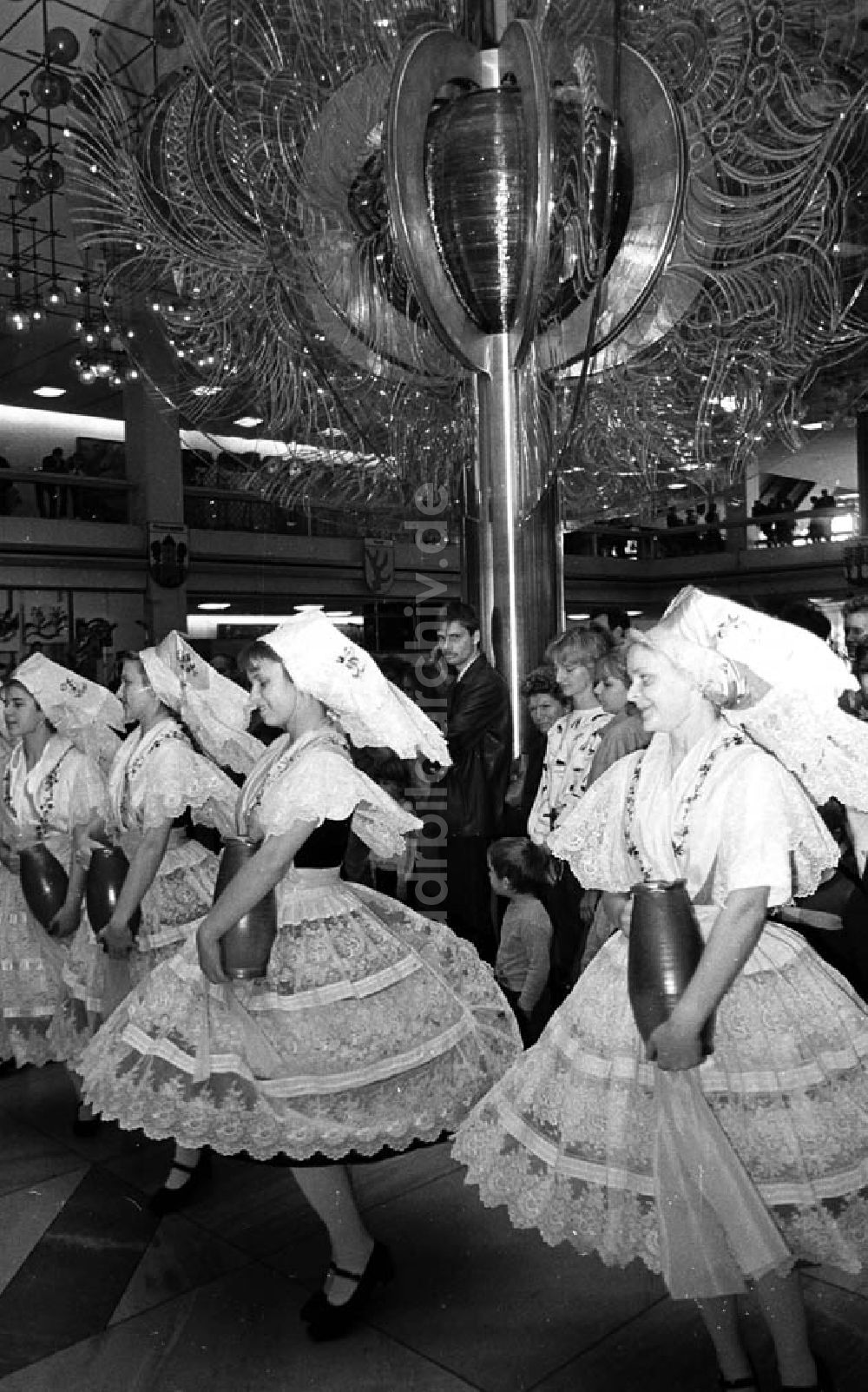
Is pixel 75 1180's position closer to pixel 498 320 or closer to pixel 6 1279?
pixel 6 1279

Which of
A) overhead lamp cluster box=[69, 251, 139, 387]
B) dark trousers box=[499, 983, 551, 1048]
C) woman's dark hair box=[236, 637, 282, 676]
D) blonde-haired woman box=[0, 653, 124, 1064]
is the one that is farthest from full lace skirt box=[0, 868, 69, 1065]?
overhead lamp cluster box=[69, 251, 139, 387]

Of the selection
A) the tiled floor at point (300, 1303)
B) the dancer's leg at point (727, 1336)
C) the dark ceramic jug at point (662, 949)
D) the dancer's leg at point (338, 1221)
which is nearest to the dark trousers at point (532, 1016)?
the tiled floor at point (300, 1303)

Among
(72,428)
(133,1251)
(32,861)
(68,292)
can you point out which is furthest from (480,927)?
(72,428)

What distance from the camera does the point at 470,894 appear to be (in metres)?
4.30

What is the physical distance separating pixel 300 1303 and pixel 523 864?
168 cm

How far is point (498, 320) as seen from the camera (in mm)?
3645

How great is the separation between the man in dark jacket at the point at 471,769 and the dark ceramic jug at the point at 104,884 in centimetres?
135

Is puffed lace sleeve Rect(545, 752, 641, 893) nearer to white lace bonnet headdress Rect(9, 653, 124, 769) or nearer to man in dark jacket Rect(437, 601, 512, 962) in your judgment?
man in dark jacket Rect(437, 601, 512, 962)

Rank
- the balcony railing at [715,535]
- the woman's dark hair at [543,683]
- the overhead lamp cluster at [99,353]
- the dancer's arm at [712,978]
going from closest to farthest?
the dancer's arm at [712,978] → the woman's dark hair at [543,683] → the overhead lamp cluster at [99,353] → the balcony railing at [715,535]

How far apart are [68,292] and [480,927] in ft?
32.2

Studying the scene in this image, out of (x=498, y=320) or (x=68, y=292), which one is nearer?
(x=498, y=320)

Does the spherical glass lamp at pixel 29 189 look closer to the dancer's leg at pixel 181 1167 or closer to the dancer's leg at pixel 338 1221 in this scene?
the dancer's leg at pixel 181 1167

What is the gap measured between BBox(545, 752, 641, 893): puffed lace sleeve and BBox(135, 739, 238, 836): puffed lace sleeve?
1.28m

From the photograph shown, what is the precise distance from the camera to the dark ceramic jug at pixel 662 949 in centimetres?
184
